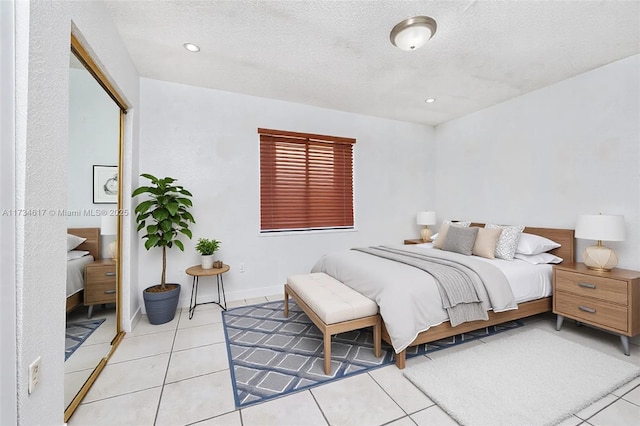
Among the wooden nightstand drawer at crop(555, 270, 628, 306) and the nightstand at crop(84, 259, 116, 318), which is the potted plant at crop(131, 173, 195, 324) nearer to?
the nightstand at crop(84, 259, 116, 318)

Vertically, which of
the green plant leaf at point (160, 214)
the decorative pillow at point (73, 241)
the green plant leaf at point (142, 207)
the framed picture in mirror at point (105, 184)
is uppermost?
the framed picture in mirror at point (105, 184)

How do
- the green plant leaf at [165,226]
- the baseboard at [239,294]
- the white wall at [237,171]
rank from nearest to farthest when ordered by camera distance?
1. the green plant leaf at [165,226]
2. the white wall at [237,171]
3. the baseboard at [239,294]

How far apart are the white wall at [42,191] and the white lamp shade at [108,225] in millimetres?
717

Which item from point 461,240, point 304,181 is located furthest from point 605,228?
point 304,181

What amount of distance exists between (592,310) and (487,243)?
101 cm

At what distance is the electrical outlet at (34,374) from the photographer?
3.62 ft

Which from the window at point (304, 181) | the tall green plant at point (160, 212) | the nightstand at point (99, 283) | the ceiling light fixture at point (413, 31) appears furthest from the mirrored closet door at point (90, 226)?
the ceiling light fixture at point (413, 31)

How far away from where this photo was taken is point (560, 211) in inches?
125

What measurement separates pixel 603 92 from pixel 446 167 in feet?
6.81

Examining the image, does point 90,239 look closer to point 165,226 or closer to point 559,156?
point 165,226

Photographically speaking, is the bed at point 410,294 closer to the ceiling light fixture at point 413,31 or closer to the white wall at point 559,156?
the white wall at point 559,156

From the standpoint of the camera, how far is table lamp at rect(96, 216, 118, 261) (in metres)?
2.08

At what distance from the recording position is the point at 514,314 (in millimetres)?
2574

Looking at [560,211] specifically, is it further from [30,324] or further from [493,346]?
[30,324]
